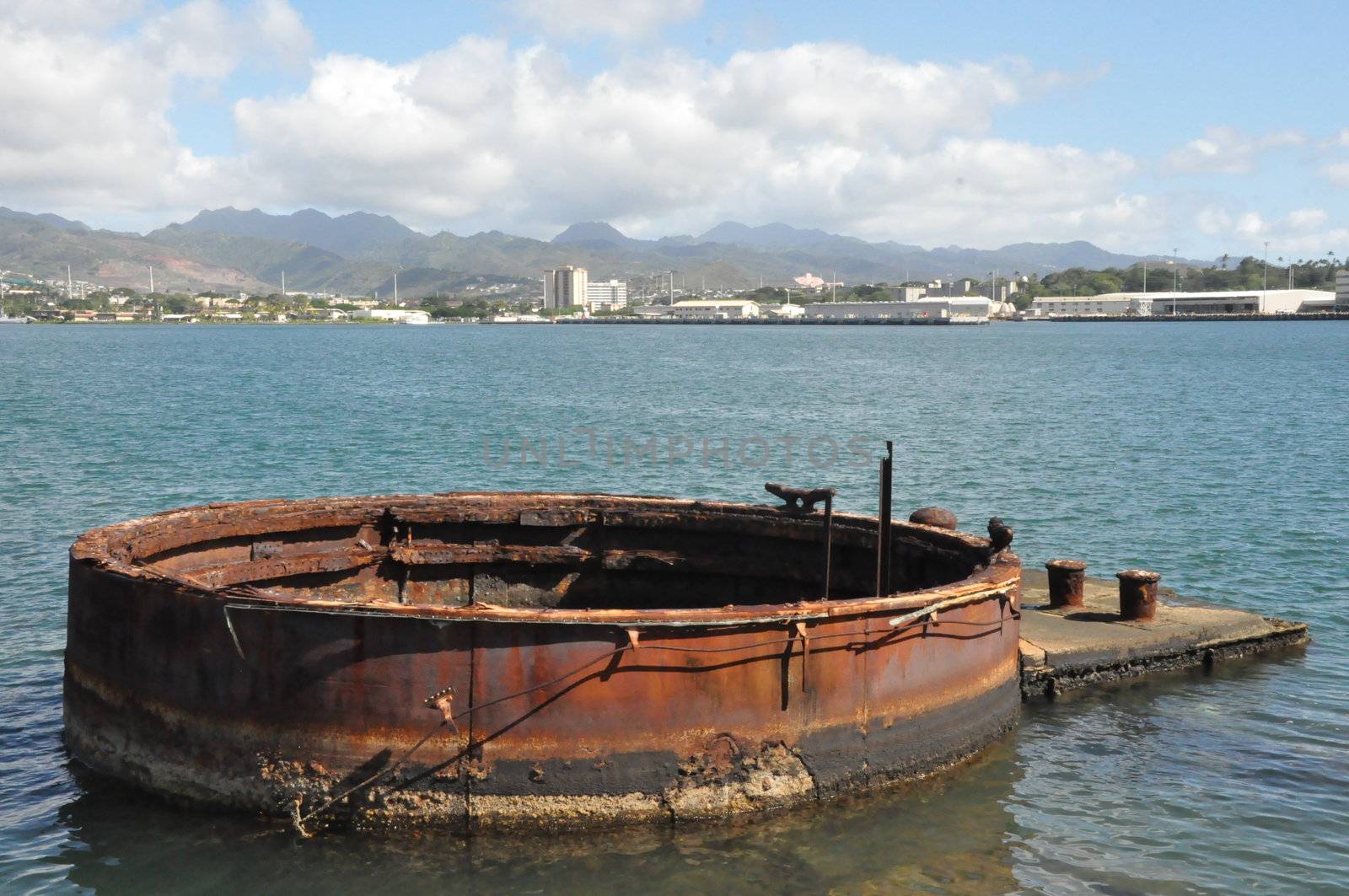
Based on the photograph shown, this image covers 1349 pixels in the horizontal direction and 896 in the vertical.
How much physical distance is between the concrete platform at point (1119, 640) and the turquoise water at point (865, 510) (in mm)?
313

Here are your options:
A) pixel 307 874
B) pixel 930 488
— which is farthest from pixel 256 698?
pixel 930 488

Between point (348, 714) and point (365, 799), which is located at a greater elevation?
point (348, 714)

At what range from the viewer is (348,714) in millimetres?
9320

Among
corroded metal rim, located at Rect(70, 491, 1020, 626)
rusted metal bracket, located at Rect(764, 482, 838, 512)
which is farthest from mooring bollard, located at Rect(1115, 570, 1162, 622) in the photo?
rusted metal bracket, located at Rect(764, 482, 838, 512)

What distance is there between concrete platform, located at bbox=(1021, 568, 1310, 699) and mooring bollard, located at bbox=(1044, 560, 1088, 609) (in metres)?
0.12

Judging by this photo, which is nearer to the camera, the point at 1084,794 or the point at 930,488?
the point at 1084,794

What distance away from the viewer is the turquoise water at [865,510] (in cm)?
951

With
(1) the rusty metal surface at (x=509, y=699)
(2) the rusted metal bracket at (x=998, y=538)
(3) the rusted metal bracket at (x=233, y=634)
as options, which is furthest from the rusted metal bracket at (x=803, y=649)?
(3) the rusted metal bracket at (x=233, y=634)

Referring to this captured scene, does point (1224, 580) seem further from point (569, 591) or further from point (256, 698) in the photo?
point (256, 698)

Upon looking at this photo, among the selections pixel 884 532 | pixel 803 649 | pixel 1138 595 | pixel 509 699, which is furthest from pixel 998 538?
pixel 509 699

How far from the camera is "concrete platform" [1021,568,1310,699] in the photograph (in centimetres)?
1423

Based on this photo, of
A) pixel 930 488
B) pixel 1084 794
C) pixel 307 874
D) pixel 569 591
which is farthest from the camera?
pixel 930 488

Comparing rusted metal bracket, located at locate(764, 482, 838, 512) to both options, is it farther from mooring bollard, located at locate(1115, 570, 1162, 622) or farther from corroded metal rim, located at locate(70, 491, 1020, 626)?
mooring bollard, located at locate(1115, 570, 1162, 622)

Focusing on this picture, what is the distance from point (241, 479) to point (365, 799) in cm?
2429
